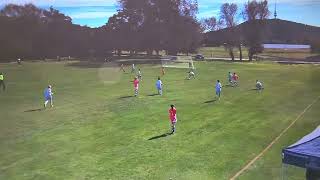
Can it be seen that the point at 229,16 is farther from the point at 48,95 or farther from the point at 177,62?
the point at 48,95

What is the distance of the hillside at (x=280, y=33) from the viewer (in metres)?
121

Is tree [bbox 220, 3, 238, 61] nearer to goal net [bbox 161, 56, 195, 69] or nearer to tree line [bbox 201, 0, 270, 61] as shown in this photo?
tree line [bbox 201, 0, 270, 61]

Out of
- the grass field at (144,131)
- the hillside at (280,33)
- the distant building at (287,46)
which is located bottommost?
the grass field at (144,131)

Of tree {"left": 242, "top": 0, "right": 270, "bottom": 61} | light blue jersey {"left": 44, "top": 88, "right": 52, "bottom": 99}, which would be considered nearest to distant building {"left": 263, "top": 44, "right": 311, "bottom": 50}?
tree {"left": 242, "top": 0, "right": 270, "bottom": 61}

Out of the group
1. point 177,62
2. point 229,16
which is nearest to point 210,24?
point 229,16

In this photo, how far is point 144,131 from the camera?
27.5 metres

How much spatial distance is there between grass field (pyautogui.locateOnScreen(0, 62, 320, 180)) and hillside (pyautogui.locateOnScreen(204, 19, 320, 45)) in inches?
2836

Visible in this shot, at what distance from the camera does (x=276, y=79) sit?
60.2m

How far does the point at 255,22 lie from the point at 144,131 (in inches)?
3750

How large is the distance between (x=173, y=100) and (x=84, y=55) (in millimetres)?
70548

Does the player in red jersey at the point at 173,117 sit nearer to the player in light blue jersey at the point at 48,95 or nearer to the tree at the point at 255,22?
the player in light blue jersey at the point at 48,95

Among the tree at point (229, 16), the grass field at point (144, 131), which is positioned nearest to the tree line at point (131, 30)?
the tree at point (229, 16)

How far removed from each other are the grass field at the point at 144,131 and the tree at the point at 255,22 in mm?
64713

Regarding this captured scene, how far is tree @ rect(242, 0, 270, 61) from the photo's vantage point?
375 feet
